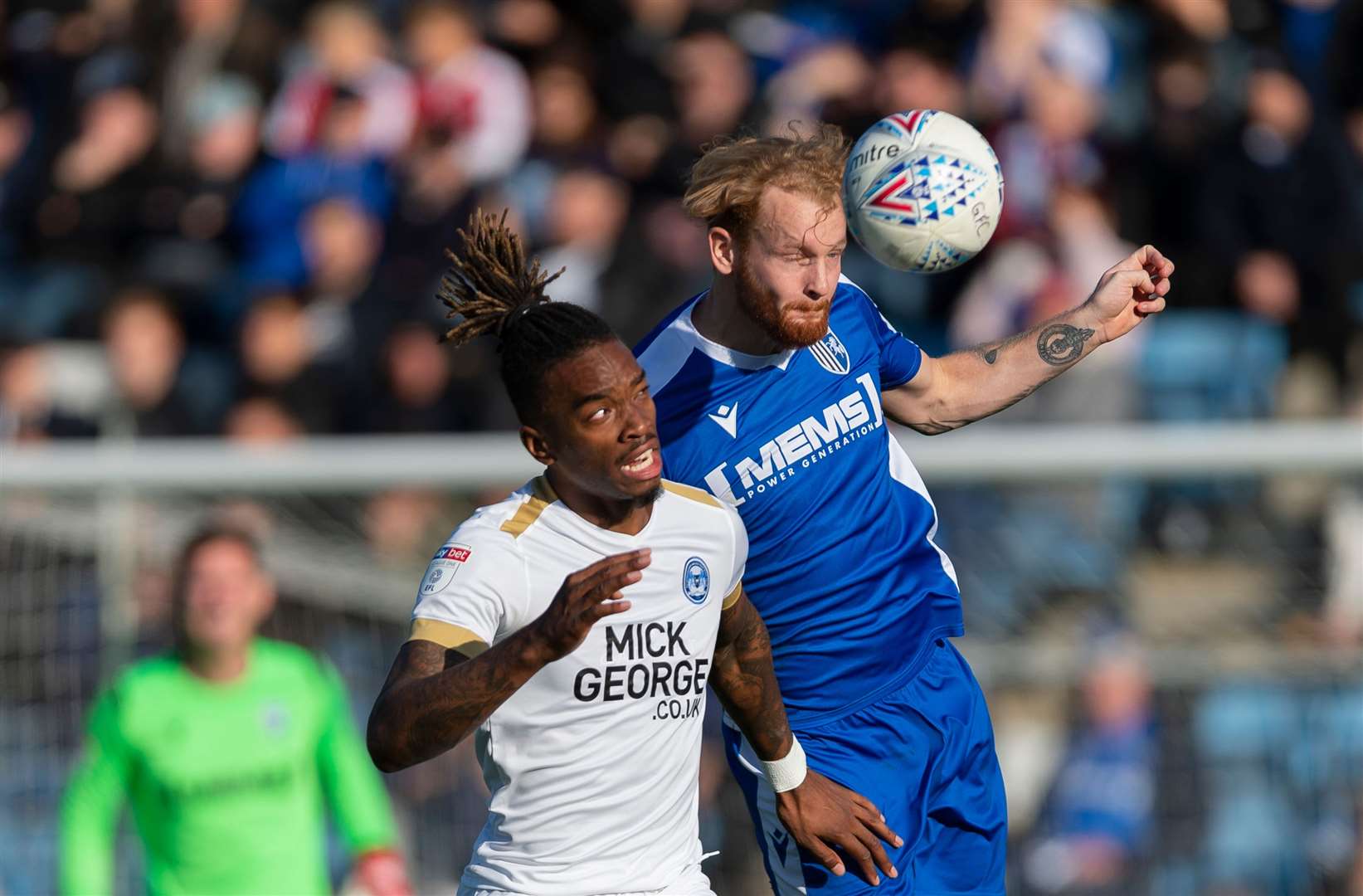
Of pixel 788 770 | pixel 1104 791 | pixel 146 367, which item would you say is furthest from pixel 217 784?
pixel 146 367

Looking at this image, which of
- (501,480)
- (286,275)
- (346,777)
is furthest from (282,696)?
(286,275)

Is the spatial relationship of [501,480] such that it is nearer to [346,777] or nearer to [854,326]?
[346,777]

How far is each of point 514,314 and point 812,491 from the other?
1.04 m

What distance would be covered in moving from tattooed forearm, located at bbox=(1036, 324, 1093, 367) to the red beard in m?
0.77

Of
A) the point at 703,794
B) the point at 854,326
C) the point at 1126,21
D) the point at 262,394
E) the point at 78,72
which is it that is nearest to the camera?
the point at 854,326

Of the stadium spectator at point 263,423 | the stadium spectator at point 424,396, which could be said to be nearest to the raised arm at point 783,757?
the stadium spectator at point 424,396

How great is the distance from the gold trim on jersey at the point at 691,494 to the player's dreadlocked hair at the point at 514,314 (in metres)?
0.40

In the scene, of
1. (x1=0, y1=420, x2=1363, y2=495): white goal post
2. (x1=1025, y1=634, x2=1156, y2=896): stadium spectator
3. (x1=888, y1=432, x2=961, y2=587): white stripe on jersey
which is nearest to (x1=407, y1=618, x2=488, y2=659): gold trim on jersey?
(x1=888, y1=432, x2=961, y2=587): white stripe on jersey

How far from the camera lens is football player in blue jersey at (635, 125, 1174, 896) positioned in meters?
4.79

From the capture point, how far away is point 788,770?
471cm

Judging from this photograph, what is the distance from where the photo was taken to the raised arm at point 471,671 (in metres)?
3.57

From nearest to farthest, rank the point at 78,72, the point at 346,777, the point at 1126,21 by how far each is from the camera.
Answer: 1. the point at 346,777
2. the point at 1126,21
3. the point at 78,72

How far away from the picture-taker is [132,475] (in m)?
8.31

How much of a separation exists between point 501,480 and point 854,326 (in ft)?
10.9
